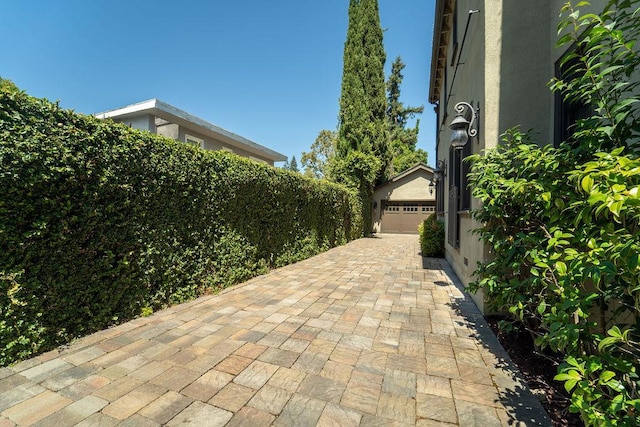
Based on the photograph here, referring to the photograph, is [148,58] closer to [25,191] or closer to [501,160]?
[25,191]

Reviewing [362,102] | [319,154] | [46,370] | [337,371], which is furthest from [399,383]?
[319,154]

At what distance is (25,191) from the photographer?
2566 mm

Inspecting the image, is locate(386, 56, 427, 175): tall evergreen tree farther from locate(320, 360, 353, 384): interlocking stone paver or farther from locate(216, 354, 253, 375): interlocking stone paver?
locate(216, 354, 253, 375): interlocking stone paver

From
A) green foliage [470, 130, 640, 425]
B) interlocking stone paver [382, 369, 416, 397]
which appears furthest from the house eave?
interlocking stone paver [382, 369, 416, 397]

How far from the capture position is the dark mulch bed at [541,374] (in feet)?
6.29

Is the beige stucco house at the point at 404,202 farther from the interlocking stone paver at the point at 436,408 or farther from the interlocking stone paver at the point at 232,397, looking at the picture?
the interlocking stone paver at the point at 232,397

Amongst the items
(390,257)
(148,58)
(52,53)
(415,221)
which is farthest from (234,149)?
(415,221)

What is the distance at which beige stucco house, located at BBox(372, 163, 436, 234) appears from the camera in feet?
57.5

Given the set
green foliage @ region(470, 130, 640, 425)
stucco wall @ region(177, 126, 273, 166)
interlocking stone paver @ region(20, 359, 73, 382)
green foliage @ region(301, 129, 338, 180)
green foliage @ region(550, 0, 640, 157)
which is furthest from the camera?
green foliage @ region(301, 129, 338, 180)

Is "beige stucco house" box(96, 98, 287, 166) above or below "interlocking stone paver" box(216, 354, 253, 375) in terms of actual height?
above

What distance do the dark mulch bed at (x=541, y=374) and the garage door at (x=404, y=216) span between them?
15.0m

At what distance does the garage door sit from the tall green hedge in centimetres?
1431

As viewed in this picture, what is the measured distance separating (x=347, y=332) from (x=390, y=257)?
5826 mm

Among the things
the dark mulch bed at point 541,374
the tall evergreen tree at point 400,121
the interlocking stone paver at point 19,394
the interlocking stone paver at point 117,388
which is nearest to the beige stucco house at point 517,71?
the dark mulch bed at point 541,374
